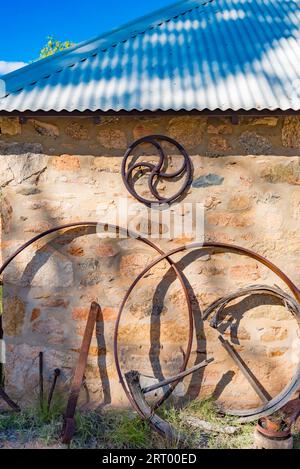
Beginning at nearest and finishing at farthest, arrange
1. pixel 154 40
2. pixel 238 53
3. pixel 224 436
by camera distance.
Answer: pixel 224 436, pixel 238 53, pixel 154 40

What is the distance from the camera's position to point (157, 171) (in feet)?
10.4

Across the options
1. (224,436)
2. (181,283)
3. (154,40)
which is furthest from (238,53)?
(224,436)

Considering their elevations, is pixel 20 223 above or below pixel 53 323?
above

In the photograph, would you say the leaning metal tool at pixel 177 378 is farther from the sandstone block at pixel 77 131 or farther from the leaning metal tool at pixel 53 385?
the sandstone block at pixel 77 131

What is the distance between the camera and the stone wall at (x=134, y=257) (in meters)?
3.18

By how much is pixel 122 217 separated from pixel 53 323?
2.97 feet

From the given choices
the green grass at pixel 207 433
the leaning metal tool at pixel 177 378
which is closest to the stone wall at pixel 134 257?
the green grass at pixel 207 433

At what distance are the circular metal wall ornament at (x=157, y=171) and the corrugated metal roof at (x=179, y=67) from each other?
0.29 metres

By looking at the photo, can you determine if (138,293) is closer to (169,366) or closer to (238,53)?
(169,366)

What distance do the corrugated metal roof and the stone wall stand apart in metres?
0.20

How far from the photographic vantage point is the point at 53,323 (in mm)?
3285

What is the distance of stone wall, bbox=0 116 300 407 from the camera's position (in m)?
3.18

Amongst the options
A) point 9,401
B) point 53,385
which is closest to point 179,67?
point 53,385

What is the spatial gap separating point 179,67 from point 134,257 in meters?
1.41
